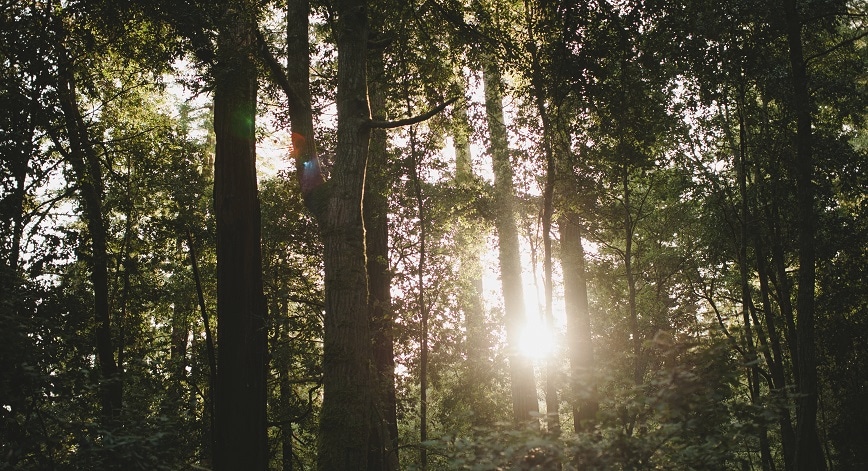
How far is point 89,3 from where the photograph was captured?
8234 millimetres

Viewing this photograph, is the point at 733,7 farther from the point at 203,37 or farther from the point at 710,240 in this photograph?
the point at 203,37

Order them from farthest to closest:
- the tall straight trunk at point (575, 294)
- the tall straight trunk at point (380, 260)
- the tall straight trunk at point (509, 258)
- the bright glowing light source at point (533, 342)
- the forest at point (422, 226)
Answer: the bright glowing light source at point (533, 342) → the tall straight trunk at point (575, 294) → the tall straight trunk at point (509, 258) → the tall straight trunk at point (380, 260) → the forest at point (422, 226)

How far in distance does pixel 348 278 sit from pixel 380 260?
4.37m

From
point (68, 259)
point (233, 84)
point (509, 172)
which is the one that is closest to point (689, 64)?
point (509, 172)

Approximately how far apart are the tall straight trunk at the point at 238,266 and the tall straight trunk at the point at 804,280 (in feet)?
25.3

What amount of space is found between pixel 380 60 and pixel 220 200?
4465 mm

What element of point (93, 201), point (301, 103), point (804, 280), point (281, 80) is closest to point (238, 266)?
point (301, 103)

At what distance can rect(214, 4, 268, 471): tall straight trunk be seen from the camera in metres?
7.37

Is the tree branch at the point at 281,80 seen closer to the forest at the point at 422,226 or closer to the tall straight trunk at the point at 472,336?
the forest at the point at 422,226

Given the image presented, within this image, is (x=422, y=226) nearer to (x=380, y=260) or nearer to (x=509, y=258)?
(x=380, y=260)

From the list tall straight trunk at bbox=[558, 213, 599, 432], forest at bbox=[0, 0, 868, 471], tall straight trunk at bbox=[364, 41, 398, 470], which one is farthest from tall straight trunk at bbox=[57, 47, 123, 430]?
tall straight trunk at bbox=[558, 213, 599, 432]

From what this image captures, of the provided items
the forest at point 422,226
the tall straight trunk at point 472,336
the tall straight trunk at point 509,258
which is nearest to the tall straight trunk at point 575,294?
the forest at point 422,226

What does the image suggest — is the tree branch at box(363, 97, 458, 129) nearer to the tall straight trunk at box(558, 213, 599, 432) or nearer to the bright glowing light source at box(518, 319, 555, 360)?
the tall straight trunk at box(558, 213, 599, 432)

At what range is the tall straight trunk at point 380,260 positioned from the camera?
10.3 m
